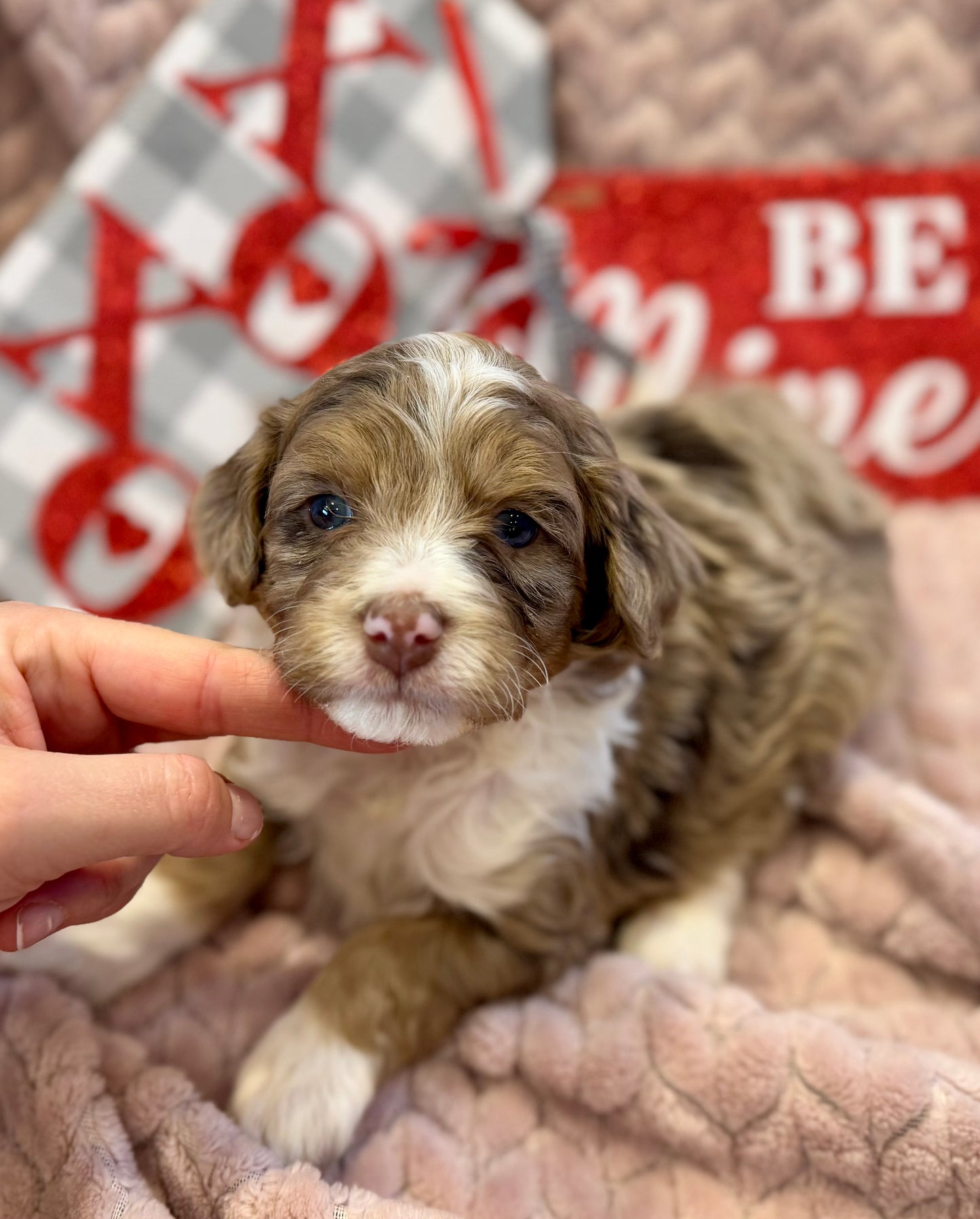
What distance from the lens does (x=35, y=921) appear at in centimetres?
164

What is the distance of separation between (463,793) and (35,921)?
833mm

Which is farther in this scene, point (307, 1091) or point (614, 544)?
point (307, 1091)

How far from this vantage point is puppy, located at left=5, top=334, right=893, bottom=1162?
65.8 inches

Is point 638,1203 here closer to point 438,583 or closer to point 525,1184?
point 525,1184

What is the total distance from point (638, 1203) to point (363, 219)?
2844mm

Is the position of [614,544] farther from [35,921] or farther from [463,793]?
[35,921]

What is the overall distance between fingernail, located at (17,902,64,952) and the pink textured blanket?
1.49ft

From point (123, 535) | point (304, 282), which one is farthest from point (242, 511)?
point (304, 282)

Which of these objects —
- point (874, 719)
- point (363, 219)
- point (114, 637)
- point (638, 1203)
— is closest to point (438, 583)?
point (114, 637)

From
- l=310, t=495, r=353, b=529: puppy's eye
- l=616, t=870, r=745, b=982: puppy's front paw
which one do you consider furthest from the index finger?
l=616, t=870, r=745, b=982: puppy's front paw

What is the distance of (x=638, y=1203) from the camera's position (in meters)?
2.04

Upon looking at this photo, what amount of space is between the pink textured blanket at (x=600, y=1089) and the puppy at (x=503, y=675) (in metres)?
0.11

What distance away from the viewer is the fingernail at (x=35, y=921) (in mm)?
1630

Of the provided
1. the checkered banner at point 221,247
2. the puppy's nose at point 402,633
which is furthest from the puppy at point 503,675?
the checkered banner at point 221,247
